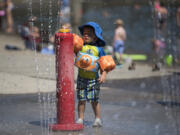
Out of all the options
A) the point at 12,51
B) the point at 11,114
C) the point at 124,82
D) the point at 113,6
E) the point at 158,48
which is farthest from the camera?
the point at 113,6

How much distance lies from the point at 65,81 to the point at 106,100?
326 centimetres

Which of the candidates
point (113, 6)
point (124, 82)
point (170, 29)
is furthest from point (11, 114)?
point (113, 6)

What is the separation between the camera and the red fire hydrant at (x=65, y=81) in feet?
26.1

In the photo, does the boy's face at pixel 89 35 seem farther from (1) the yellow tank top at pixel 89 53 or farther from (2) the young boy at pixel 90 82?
(1) the yellow tank top at pixel 89 53

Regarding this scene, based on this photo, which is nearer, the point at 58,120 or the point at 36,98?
the point at 58,120

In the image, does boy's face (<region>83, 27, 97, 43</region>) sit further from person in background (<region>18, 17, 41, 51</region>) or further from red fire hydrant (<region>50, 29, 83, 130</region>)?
person in background (<region>18, 17, 41, 51</region>)

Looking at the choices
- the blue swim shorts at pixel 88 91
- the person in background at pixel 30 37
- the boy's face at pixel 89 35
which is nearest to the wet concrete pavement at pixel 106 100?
the blue swim shorts at pixel 88 91

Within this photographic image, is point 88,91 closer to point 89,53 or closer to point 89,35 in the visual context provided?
point 89,53

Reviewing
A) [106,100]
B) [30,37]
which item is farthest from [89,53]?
[30,37]

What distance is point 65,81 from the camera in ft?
26.1

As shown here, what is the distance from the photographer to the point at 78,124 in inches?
316

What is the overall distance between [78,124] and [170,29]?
72.2ft

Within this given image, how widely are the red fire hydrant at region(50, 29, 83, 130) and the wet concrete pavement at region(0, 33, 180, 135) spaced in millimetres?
204

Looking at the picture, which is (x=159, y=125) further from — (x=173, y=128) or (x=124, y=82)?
(x=124, y=82)
